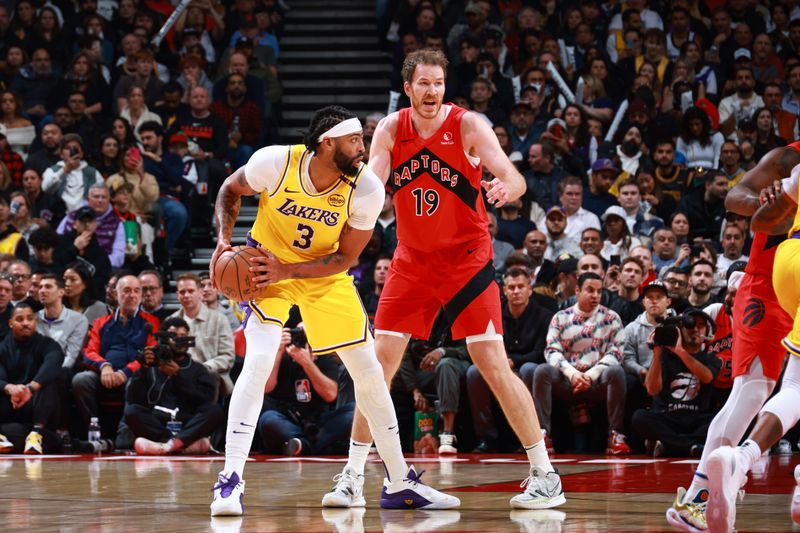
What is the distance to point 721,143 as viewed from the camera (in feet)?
42.8

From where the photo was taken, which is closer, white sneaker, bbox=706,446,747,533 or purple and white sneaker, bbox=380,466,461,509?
white sneaker, bbox=706,446,747,533

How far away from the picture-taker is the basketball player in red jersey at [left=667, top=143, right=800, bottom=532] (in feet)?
15.1

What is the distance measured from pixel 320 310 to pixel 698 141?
28.0ft

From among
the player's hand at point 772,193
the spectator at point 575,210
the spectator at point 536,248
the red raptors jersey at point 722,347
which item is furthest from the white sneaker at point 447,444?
the player's hand at point 772,193

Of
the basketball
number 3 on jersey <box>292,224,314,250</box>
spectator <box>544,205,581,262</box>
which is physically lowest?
spectator <box>544,205,581,262</box>

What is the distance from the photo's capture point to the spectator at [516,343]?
9.49 m

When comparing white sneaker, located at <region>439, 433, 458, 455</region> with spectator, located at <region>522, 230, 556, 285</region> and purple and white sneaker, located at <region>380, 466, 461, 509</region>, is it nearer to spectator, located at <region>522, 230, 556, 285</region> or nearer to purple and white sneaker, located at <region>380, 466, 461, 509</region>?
spectator, located at <region>522, 230, 556, 285</region>


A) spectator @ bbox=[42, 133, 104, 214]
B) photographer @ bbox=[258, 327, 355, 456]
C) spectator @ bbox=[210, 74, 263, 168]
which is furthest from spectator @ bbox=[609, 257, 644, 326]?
spectator @ bbox=[42, 133, 104, 214]

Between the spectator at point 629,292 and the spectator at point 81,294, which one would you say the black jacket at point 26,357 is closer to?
the spectator at point 81,294

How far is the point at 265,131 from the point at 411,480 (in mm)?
9272

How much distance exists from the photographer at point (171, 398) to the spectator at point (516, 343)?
2107 millimetres

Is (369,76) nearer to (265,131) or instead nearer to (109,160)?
(265,131)

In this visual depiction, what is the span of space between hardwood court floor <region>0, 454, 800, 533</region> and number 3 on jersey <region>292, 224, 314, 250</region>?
121 centimetres

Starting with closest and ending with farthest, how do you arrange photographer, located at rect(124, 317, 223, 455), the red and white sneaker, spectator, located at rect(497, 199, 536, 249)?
the red and white sneaker < photographer, located at rect(124, 317, 223, 455) < spectator, located at rect(497, 199, 536, 249)
